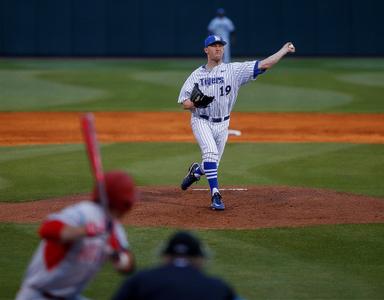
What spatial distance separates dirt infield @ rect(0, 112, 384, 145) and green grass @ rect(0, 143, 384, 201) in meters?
1.11

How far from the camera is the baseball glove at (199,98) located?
461 inches

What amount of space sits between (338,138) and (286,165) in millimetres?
3966

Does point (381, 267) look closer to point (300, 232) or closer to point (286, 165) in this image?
point (300, 232)

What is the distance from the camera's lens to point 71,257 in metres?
5.45

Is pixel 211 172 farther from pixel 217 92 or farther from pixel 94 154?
pixel 94 154

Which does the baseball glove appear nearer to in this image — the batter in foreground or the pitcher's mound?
the batter in foreground

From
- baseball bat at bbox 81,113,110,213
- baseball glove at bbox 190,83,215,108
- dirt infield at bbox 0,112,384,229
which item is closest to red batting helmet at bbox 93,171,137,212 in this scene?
baseball bat at bbox 81,113,110,213

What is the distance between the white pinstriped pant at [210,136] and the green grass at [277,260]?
4.49 feet

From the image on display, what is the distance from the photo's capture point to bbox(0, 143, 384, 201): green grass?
13969 mm
